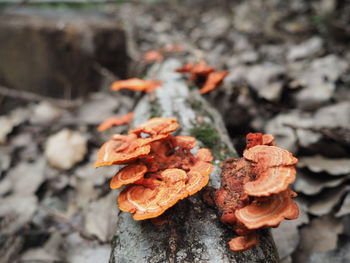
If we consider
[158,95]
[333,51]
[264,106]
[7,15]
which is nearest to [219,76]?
[158,95]

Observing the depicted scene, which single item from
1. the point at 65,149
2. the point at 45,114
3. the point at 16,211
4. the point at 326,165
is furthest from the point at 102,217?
the point at 45,114

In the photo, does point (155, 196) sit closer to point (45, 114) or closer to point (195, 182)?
point (195, 182)

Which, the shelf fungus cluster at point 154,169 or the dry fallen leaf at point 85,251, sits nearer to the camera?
the shelf fungus cluster at point 154,169

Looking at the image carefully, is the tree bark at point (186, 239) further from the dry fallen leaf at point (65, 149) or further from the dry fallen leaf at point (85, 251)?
the dry fallen leaf at point (65, 149)

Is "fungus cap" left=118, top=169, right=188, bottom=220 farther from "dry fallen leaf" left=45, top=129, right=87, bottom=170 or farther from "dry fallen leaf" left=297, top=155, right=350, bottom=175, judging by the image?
"dry fallen leaf" left=45, top=129, right=87, bottom=170

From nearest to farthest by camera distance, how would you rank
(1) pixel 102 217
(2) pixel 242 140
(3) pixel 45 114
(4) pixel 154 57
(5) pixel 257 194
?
(5) pixel 257 194 → (1) pixel 102 217 → (2) pixel 242 140 → (4) pixel 154 57 → (3) pixel 45 114

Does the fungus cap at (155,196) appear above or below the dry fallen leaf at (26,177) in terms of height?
above

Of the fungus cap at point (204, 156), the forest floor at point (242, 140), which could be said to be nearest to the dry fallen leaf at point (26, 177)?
the forest floor at point (242, 140)

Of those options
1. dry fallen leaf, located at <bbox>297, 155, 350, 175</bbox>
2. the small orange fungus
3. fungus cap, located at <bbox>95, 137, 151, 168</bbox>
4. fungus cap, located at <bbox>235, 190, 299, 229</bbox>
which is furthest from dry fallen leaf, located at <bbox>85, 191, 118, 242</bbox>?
the small orange fungus
